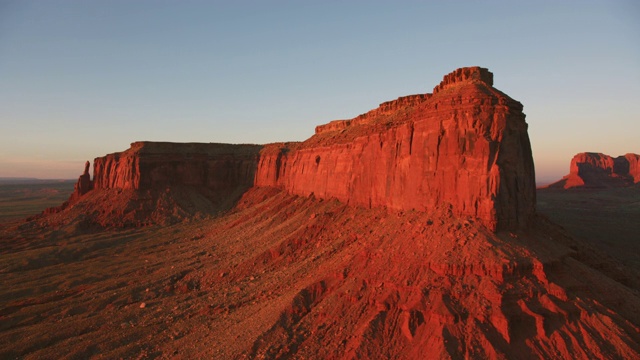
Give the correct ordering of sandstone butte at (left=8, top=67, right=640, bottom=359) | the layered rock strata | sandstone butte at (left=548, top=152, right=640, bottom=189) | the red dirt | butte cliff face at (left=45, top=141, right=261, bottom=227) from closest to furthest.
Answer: the red dirt → sandstone butte at (left=8, top=67, right=640, bottom=359) → butte cliff face at (left=45, top=141, right=261, bottom=227) → the layered rock strata → sandstone butte at (left=548, top=152, right=640, bottom=189)

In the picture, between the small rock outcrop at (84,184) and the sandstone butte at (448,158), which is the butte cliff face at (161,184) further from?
the sandstone butte at (448,158)

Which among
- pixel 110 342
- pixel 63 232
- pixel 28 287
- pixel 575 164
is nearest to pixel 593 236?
pixel 110 342

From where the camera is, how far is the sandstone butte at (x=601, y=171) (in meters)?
101

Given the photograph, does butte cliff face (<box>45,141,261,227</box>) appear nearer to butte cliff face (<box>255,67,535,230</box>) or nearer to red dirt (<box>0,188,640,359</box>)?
red dirt (<box>0,188,640,359</box>)

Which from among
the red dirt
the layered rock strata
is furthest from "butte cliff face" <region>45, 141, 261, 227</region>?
the red dirt

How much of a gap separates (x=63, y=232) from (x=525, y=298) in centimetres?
5162

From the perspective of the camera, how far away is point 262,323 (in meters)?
16.0

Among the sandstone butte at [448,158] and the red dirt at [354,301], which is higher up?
the sandstone butte at [448,158]

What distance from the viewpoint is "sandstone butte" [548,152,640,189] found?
10075cm

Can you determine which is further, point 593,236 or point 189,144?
point 189,144

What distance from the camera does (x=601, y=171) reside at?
344 feet

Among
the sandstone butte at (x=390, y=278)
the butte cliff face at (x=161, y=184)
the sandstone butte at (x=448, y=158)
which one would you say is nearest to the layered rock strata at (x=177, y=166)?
the butte cliff face at (x=161, y=184)

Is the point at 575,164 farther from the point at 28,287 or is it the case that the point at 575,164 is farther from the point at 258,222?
the point at 28,287

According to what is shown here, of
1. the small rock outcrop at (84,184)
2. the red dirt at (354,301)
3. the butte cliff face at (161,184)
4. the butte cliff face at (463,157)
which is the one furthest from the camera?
the small rock outcrop at (84,184)
